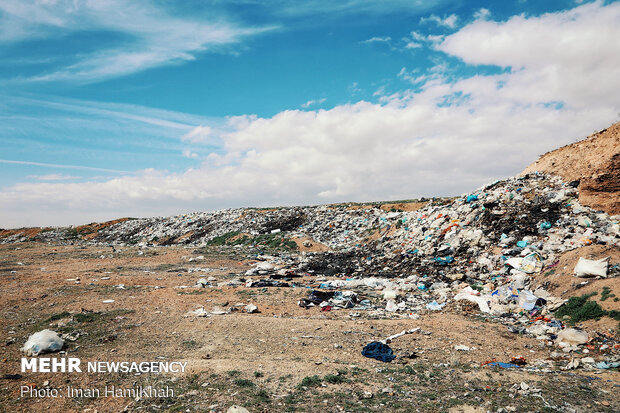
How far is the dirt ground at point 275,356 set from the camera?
4.44m

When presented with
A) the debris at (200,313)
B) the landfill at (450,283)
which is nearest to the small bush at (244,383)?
the landfill at (450,283)

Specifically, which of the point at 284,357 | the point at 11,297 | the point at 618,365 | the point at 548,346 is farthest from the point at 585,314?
the point at 11,297

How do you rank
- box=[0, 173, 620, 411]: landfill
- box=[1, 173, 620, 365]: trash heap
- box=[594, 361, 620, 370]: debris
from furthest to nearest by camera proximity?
box=[1, 173, 620, 365]: trash heap, box=[0, 173, 620, 411]: landfill, box=[594, 361, 620, 370]: debris

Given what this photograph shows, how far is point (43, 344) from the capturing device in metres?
5.83

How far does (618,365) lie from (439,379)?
3177 mm

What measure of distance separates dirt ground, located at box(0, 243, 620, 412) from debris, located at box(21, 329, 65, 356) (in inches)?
6.9

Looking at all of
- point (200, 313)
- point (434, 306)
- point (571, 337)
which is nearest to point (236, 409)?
point (200, 313)

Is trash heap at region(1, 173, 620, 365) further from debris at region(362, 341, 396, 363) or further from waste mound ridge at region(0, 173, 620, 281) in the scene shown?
debris at region(362, 341, 396, 363)

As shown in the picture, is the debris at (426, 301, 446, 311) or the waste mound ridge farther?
the waste mound ridge

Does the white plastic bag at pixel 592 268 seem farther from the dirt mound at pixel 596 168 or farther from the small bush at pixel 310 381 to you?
the small bush at pixel 310 381

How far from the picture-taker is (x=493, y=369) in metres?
5.46

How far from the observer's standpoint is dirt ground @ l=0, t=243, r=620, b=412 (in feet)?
14.6

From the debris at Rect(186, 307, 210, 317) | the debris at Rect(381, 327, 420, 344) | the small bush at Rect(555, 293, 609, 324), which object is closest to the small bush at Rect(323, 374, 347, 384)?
the debris at Rect(381, 327, 420, 344)

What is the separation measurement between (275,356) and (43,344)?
168 inches
